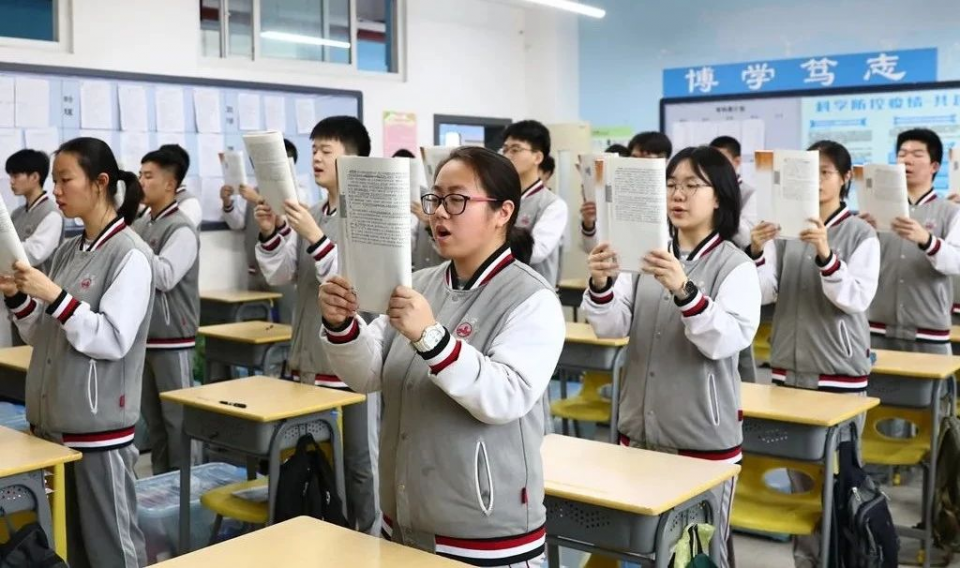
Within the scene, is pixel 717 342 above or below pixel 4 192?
below

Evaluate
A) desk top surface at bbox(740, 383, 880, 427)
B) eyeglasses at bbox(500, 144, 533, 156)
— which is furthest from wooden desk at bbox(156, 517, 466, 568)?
eyeglasses at bbox(500, 144, 533, 156)

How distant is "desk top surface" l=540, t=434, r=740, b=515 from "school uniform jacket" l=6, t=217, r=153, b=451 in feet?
4.39

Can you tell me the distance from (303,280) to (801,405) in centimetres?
187

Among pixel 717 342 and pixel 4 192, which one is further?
pixel 4 192

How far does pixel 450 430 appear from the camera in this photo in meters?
1.97

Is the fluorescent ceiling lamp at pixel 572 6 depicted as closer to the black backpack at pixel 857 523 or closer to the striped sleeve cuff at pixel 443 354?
the black backpack at pixel 857 523

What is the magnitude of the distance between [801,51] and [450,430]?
6666 mm

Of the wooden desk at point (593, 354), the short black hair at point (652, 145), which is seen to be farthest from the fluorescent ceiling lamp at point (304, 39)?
the wooden desk at point (593, 354)

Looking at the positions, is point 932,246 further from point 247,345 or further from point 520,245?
point 247,345

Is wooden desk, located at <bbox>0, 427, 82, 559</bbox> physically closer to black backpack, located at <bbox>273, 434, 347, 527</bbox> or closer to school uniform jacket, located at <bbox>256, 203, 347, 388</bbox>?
black backpack, located at <bbox>273, 434, 347, 527</bbox>

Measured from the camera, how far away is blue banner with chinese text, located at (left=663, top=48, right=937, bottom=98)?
728 cm

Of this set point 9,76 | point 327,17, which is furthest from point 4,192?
point 327,17

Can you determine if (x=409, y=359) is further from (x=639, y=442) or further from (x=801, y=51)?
(x=801, y=51)

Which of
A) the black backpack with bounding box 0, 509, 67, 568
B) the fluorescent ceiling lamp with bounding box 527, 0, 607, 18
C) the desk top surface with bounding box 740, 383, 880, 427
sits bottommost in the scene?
the black backpack with bounding box 0, 509, 67, 568
